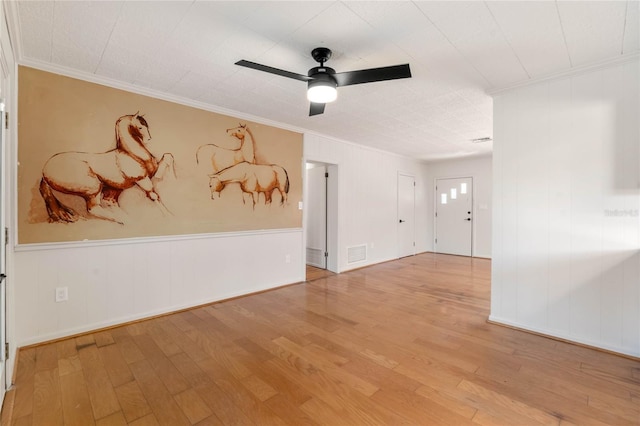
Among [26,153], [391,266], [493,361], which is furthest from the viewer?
[391,266]

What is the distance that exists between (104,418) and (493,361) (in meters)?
2.68

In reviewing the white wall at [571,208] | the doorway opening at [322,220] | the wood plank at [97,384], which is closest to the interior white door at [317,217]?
the doorway opening at [322,220]

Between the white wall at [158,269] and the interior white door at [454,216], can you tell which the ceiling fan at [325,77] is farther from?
the interior white door at [454,216]

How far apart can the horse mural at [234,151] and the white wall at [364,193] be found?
104 centimetres

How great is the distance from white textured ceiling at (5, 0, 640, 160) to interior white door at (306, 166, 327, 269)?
2.44 m

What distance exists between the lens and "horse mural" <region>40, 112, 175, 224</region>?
2602 millimetres

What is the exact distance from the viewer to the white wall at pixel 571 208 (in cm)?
240

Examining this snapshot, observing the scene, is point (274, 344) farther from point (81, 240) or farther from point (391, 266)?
point (391, 266)

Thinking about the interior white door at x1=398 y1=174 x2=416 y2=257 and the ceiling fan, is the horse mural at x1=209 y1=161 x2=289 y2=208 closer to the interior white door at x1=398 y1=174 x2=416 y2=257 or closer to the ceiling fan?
the ceiling fan

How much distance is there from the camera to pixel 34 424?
1.63 metres

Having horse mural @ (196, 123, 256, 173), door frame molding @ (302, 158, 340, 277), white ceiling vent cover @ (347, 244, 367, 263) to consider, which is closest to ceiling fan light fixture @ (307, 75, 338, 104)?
horse mural @ (196, 123, 256, 173)

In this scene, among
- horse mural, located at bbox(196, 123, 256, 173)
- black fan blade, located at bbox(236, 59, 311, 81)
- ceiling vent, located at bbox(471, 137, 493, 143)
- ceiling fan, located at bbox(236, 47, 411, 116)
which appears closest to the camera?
black fan blade, located at bbox(236, 59, 311, 81)

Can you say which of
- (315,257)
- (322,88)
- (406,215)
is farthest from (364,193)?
(322,88)

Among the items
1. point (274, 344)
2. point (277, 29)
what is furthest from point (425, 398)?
point (277, 29)
